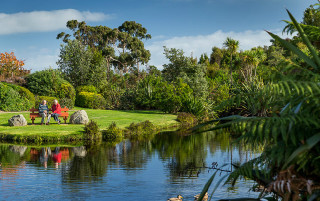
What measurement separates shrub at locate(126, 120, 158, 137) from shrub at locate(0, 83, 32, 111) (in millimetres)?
12804

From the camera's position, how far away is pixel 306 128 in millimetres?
2436

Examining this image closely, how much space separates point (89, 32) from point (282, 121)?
63438mm

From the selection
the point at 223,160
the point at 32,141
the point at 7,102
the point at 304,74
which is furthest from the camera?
the point at 7,102

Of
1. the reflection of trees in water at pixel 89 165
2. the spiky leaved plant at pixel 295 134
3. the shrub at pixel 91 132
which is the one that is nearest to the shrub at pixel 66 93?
the shrub at pixel 91 132

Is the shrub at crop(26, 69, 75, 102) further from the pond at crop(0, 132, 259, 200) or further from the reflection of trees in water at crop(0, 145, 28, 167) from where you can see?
the reflection of trees in water at crop(0, 145, 28, 167)

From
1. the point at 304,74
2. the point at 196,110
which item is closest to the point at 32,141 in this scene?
the point at 196,110

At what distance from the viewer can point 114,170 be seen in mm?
12258

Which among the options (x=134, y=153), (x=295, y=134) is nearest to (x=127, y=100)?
(x=134, y=153)

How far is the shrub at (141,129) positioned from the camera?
73.2 feet

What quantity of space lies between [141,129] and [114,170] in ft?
35.6

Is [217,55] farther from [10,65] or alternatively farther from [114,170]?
[114,170]

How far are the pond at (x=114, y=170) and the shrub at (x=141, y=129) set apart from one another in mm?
2954

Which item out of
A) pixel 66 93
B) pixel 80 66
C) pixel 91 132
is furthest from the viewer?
pixel 80 66

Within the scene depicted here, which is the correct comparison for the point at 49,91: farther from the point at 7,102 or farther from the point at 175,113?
the point at 175,113
